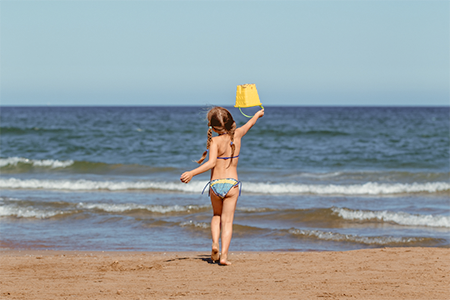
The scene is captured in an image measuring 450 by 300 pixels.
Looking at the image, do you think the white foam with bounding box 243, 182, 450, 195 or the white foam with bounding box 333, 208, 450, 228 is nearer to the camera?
the white foam with bounding box 333, 208, 450, 228

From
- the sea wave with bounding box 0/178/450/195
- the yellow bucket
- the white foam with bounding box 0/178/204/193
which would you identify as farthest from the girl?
the white foam with bounding box 0/178/204/193

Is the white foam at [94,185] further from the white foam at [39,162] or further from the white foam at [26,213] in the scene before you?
the white foam at [26,213]

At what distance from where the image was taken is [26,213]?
344 inches

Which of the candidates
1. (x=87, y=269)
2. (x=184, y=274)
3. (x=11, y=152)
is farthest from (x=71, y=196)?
(x=11, y=152)

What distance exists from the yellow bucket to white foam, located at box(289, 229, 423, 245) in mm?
3312

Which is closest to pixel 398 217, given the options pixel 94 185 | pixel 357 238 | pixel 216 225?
pixel 357 238

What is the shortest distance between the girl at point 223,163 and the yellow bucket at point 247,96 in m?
0.17

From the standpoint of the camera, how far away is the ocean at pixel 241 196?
23.7ft

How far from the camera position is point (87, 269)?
5055 mm

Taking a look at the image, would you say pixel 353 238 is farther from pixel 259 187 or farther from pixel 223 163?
pixel 259 187

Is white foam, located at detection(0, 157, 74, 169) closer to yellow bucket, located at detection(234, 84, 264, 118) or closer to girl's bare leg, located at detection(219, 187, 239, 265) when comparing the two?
girl's bare leg, located at detection(219, 187, 239, 265)

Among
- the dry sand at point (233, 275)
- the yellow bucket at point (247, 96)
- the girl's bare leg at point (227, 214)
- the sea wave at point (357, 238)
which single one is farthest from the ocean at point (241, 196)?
the dry sand at point (233, 275)

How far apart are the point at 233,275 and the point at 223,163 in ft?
3.84

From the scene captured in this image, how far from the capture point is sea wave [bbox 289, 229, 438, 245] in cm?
695
